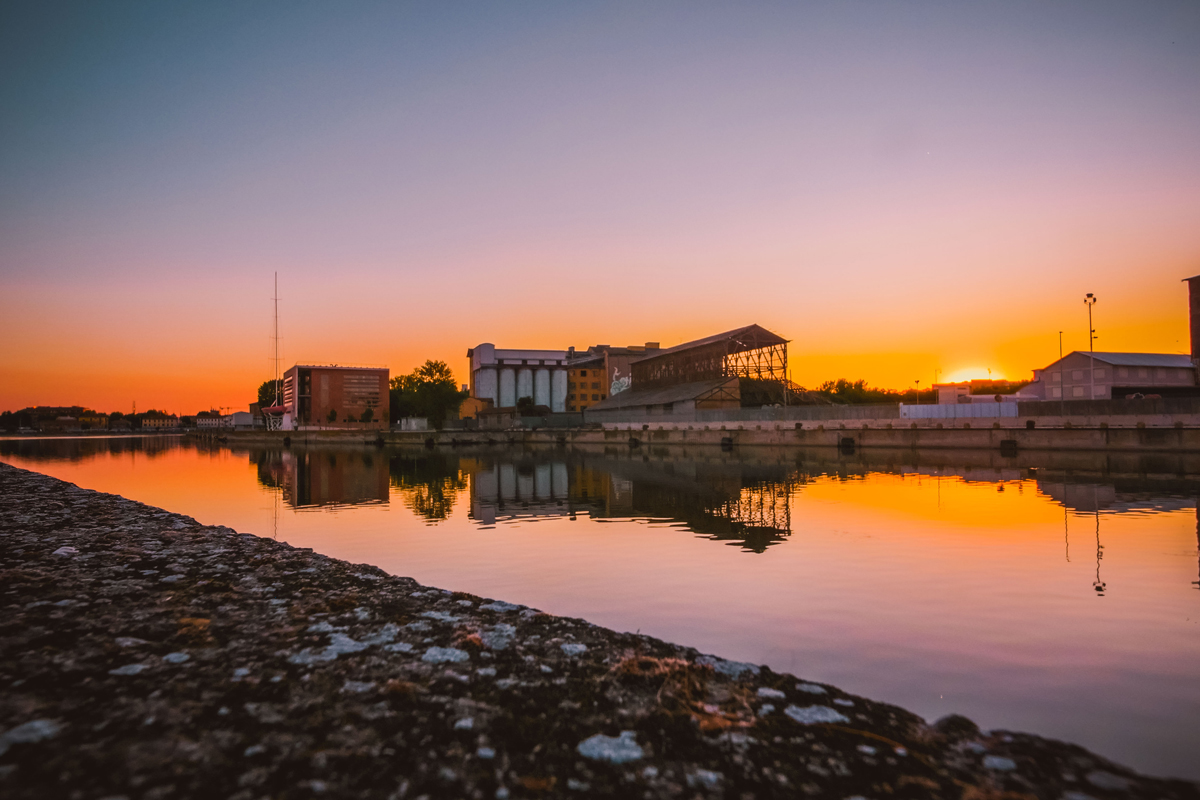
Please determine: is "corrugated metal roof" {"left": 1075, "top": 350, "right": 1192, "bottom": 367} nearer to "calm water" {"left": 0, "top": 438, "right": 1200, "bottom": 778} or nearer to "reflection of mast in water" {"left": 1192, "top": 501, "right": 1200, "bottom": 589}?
"calm water" {"left": 0, "top": 438, "right": 1200, "bottom": 778}

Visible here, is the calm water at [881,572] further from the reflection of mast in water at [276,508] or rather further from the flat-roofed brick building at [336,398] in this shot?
the flat-roofed brick building at [336,398]

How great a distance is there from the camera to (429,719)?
427cm

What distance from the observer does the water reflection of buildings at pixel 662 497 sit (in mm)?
18125

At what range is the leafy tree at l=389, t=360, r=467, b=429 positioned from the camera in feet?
365

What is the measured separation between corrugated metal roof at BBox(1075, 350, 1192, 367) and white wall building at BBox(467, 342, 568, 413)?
95.4m

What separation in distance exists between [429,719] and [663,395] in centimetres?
7686

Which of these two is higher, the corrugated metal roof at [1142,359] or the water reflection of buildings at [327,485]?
the corrugated metal roof at [1142,359]

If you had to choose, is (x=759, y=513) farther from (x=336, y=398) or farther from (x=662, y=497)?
(x=336, y=398)

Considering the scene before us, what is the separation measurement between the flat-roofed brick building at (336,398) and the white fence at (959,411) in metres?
99.0

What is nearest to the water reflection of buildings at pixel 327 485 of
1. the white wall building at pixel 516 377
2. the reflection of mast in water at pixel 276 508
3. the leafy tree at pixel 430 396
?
the reflection of mast in water at pixel 276 508

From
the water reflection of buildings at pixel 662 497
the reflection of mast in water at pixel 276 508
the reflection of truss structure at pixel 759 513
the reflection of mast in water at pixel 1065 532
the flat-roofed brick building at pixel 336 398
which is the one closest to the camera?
the reflection of mast in water at pixel 1065 532

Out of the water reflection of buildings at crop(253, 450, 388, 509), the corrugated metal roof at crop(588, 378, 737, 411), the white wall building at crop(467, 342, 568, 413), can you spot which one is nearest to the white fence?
the corrugated metal roof at crop(588, 378, 737, 411)

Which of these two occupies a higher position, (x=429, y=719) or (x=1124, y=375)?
(x=1124, y=375)

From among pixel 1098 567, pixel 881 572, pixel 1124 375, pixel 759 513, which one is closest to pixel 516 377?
pixel 1124 375
